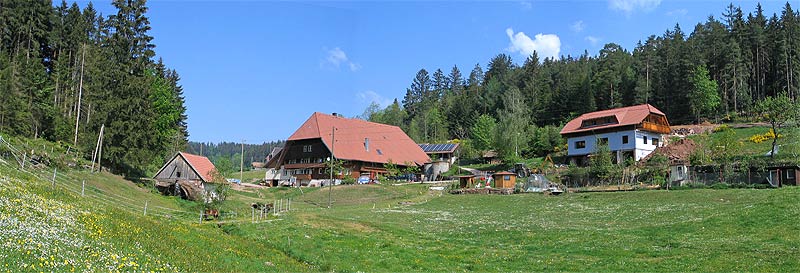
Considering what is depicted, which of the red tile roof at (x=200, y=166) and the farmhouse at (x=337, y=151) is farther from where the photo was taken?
the farmhouse at (x=337, y=151)

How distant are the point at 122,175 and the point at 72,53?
40814mm

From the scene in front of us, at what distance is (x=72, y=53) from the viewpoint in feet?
301

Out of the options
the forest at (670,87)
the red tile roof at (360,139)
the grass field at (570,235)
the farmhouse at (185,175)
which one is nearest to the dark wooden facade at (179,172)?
the farmhouse at (185,175)

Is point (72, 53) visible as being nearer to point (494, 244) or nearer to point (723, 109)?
point (494, 244)

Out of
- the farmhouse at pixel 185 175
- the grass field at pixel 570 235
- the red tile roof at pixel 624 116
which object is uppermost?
the red tile roof at pixel 624 116

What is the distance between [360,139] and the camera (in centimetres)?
9531

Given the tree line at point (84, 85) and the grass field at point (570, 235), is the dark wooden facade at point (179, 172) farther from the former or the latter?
the grass field at point (570, 235)

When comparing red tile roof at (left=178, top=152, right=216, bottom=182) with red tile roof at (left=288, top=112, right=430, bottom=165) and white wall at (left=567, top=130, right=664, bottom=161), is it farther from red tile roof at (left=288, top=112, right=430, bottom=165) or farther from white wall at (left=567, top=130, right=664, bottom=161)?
white wall at (left=567, top=130, right=664, bottom=161)

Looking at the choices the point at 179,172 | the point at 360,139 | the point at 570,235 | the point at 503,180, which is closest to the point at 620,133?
the point at 503,180

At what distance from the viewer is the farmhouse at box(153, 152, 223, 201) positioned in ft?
→ 202

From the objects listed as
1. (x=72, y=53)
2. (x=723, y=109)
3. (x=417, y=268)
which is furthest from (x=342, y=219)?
(x=723, y=109)

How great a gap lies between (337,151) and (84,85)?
34.5 meters

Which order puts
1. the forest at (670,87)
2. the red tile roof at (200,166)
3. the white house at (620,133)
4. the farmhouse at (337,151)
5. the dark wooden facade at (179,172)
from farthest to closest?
the forest at (670,87)
the farmhouse at (337,151)
the white house at (620,133)
the red tile roof at (200,166)
the dark wooden facade at (179,172)

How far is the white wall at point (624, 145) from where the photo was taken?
81938mm
